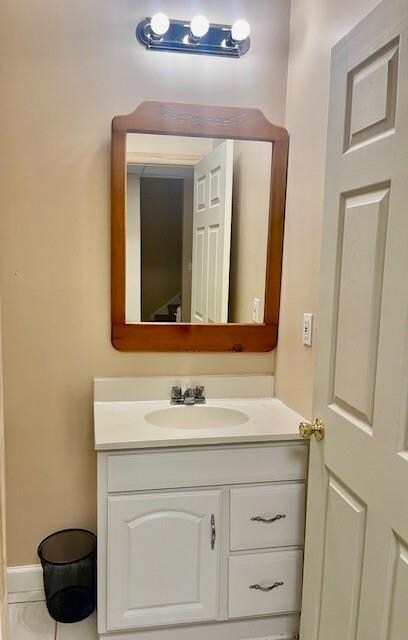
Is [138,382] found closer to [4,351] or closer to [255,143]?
[4,351]

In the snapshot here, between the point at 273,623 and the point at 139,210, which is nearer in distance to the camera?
the point at 273,623

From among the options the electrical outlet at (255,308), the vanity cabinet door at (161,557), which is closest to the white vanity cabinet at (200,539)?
the vanity cabinet door at (161,557)

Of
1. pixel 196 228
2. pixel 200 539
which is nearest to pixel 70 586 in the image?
pixel 200 539

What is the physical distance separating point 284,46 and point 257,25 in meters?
0.13

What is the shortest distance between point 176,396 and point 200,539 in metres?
0.56

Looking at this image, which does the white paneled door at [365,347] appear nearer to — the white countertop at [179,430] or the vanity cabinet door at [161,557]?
the white countertop at [179,430]

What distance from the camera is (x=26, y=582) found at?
81.0 inches

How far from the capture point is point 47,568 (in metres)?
1.91

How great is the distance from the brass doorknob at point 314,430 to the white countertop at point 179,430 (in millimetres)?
196

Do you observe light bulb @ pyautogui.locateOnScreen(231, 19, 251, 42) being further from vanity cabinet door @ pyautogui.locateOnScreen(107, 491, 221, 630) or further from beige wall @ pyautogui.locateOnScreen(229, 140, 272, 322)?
vanity cabinet door @ pyautogui.locateOnScreen(107, 491, 221, 630)

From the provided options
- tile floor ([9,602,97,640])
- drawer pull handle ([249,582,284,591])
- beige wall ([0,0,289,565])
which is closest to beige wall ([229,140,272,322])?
beige wall ([0,0,289,565])

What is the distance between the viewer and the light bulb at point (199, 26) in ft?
5.92

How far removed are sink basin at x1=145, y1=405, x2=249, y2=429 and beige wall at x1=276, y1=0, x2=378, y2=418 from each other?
245 millimetres

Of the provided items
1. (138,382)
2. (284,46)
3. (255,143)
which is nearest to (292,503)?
(138,382)
